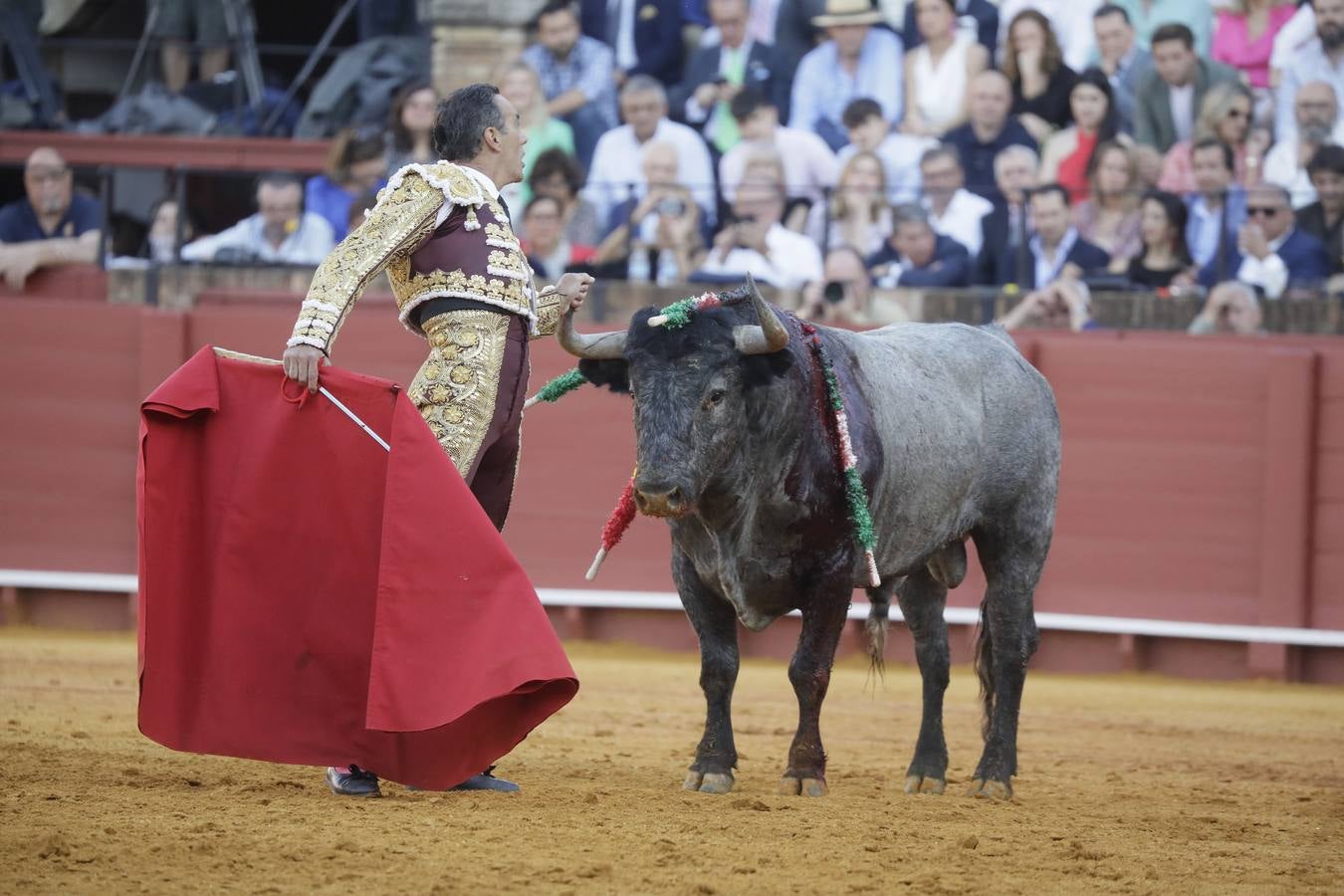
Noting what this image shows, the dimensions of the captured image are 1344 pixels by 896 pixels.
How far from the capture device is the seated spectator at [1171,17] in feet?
29.9

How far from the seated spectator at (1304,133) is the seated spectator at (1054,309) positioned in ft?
3.46

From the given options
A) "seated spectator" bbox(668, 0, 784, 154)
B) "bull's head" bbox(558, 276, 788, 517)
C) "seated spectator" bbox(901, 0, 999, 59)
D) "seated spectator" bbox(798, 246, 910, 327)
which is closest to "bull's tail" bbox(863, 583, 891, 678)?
"bull's head" bbox(558, 276, 788, 517)

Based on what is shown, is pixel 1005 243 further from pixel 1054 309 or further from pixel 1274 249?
pixel 1274 249

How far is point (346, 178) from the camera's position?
9.80 metres

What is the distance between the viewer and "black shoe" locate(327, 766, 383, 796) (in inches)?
165

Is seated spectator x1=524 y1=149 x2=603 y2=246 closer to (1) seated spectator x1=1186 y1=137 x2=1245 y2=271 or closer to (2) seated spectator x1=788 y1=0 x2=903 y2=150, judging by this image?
(2) seated spectator x1=788 y1=0 x2=903 y2=150

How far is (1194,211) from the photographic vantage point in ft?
27.7

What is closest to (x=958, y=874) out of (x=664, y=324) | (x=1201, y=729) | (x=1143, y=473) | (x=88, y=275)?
(x=664, y=324)

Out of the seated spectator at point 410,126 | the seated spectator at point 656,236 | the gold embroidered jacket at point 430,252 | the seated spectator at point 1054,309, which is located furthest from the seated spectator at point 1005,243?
the gold embroidered jacket at point 430,252

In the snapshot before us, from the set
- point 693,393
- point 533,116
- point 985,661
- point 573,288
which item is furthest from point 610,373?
point 533,116

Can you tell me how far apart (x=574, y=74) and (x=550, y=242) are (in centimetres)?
125

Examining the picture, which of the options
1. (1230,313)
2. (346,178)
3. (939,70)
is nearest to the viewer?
(1230,313)

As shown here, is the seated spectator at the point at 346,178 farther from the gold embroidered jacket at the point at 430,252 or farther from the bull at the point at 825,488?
the gold embroidered jacket at the point at 430,252

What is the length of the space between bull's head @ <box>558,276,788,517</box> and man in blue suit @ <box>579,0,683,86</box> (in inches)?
232
